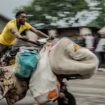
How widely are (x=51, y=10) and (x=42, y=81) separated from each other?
94.2 feet

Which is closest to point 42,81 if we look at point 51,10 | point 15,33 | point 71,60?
point 71,60

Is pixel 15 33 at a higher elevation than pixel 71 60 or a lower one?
higher

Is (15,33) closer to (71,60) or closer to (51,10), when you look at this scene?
(71,60)

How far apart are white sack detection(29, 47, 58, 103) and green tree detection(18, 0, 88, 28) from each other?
2794 cm

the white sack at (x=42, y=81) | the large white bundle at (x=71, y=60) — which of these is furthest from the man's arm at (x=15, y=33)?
the large white bundle at (x=71, y=60)

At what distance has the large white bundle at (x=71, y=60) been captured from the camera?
27.0 ft

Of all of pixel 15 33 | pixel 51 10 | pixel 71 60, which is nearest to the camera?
pixel 71 60

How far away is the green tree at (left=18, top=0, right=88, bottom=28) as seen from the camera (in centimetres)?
3656

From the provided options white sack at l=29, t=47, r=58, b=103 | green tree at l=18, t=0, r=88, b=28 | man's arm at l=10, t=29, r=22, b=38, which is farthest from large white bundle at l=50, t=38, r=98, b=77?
green tree at l=18, t=0, r=88, b=28

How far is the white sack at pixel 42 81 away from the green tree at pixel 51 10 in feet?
91.7

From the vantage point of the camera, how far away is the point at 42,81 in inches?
328

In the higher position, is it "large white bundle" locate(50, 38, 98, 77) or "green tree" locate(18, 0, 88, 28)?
"large white bundle" locate(50, 38, 98, 77)

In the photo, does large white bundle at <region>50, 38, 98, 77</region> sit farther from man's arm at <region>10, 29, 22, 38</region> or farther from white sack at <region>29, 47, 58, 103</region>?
man's arm at <region>10, 29, 22, 38</region>

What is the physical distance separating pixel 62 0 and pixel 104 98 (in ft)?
85.1
